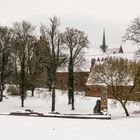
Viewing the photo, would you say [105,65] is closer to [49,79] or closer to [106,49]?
[49,79]

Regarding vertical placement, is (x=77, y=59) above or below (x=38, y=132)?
above

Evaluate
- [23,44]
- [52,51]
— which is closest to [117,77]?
[52,51]

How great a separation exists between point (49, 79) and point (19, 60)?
10.9m

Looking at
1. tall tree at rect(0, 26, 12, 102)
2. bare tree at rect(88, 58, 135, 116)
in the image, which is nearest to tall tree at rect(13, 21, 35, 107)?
tall tree at rect(0, 26, 12, 102)

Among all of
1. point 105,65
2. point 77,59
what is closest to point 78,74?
point 77,59

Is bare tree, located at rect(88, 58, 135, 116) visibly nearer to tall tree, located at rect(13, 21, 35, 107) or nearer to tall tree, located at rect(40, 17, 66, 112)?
tall tree, located at rect(40, 17, 66, 112)

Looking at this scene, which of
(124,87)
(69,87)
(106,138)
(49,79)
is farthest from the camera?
(69,87)

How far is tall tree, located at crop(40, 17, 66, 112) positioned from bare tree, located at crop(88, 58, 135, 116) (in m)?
5.19

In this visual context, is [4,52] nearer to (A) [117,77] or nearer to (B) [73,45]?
(B) [73,45]

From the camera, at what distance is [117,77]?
37000 mm

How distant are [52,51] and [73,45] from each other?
5223mm

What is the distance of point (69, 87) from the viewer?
44094mm

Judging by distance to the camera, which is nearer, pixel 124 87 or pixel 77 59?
pixel 124 87

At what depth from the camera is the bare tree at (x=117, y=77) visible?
A: 35219 millimetres
